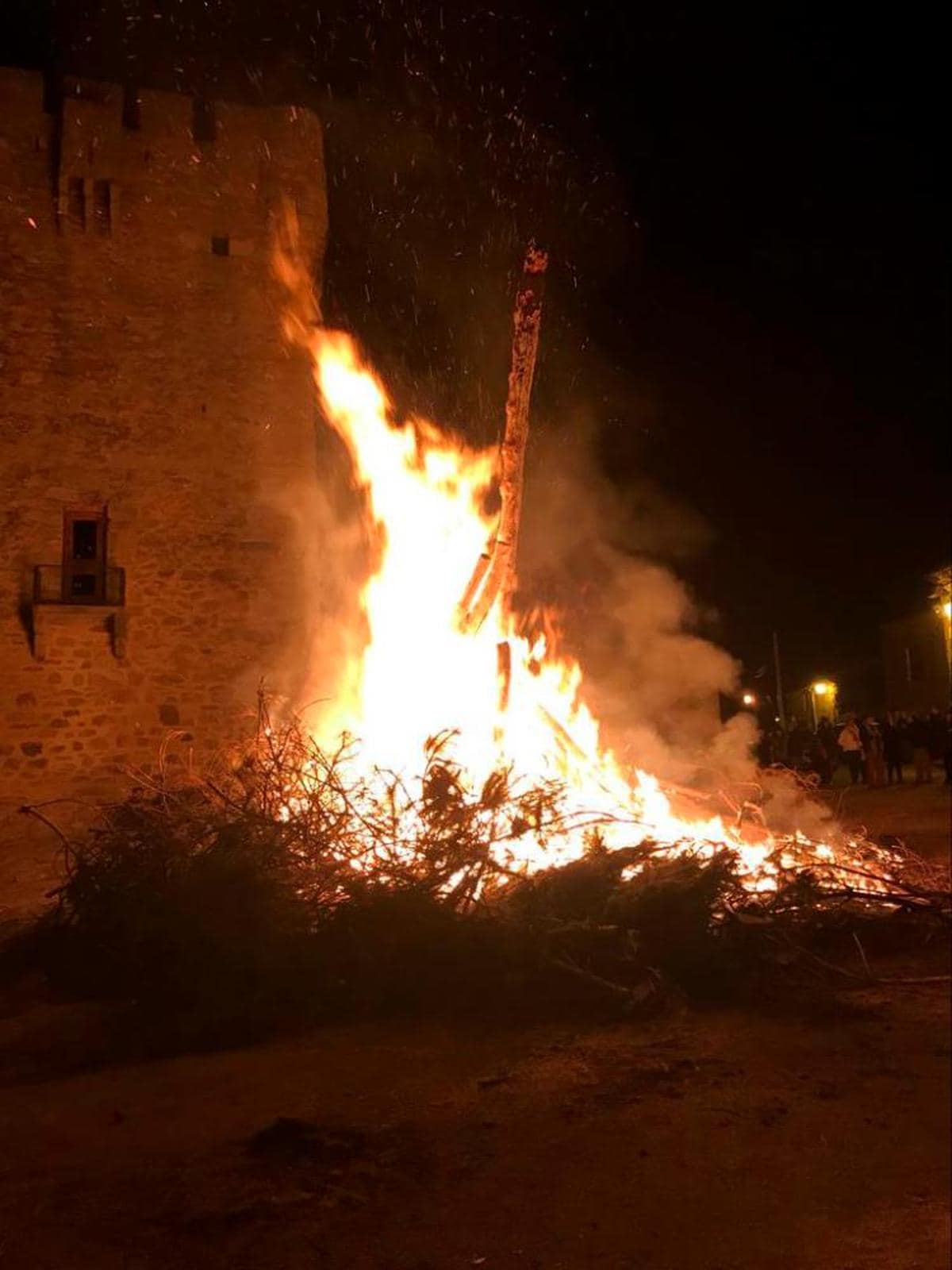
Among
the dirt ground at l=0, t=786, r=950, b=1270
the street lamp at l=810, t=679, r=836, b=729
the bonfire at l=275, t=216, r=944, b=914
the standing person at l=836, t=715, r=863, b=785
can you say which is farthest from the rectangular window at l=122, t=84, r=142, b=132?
the street lamp at l=810, t=679, r=836, b=729

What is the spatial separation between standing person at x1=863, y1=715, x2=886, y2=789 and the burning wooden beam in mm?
9072

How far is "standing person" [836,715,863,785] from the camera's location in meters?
16.2

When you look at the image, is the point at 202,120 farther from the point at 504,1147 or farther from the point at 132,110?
the point at 504,1147

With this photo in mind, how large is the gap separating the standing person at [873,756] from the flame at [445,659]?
768 cm

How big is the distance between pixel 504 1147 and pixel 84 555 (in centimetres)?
928

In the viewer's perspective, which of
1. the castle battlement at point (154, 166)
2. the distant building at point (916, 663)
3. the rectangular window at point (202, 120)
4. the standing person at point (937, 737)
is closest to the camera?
the castle battlement at point (154, 166)

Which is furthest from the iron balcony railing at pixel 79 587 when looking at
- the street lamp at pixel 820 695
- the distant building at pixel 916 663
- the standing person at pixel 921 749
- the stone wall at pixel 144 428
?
the street lamp at pixel 820 695

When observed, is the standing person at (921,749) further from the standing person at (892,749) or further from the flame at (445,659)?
the flame at (445,659)

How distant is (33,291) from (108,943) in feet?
28.8

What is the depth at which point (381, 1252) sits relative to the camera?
10.4 feet

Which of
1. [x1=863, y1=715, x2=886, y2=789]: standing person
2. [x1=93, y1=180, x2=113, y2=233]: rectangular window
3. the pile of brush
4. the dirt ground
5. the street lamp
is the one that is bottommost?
the dirt ground

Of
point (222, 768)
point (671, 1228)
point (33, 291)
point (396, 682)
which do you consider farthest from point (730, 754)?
point (33, 291)

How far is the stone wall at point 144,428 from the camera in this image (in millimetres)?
11023

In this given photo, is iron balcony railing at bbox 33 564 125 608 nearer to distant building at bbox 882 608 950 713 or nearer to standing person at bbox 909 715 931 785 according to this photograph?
standing person at bbox 909 715 931 785
